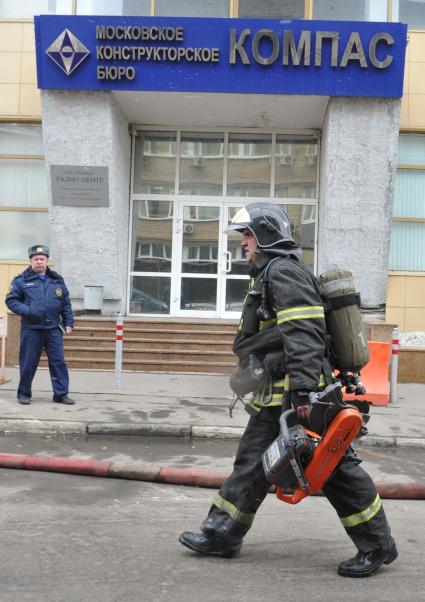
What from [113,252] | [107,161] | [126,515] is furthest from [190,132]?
[126,515]

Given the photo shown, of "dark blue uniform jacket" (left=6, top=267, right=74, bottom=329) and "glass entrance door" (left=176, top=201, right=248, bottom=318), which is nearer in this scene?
"dark blue uniform jacket" (left=6, top=267, right=74, bottom=329)

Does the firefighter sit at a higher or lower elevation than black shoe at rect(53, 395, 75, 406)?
higher

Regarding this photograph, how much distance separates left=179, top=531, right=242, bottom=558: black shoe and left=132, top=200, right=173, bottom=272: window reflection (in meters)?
10.3

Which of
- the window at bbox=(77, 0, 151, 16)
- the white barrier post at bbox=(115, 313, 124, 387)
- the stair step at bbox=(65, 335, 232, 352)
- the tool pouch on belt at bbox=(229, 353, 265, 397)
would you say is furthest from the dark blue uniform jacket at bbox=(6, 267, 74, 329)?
the window at bbox=(77, 0, 151, 16)

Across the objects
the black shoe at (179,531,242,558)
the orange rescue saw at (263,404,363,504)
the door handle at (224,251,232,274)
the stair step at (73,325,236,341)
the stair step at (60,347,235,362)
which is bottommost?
the black shoe at (179,531,242,558)

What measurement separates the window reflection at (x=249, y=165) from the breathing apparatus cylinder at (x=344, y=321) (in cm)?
1040

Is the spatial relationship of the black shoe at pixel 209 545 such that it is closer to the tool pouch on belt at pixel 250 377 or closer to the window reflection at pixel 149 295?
the tool pouch on belt at pixel 250 377

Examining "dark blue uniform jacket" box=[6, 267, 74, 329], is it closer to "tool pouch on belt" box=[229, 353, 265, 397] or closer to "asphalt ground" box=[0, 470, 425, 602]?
"asphalt ground" box=[0, 470, 425, 602]

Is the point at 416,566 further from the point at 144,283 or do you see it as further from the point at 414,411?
the point at 144,283

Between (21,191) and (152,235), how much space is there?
2632 mm

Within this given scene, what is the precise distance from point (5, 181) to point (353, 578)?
11545 millimetres

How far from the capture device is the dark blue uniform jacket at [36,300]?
8227mm

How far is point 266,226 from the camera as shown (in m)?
4.01

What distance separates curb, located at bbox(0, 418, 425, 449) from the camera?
7.36 m
